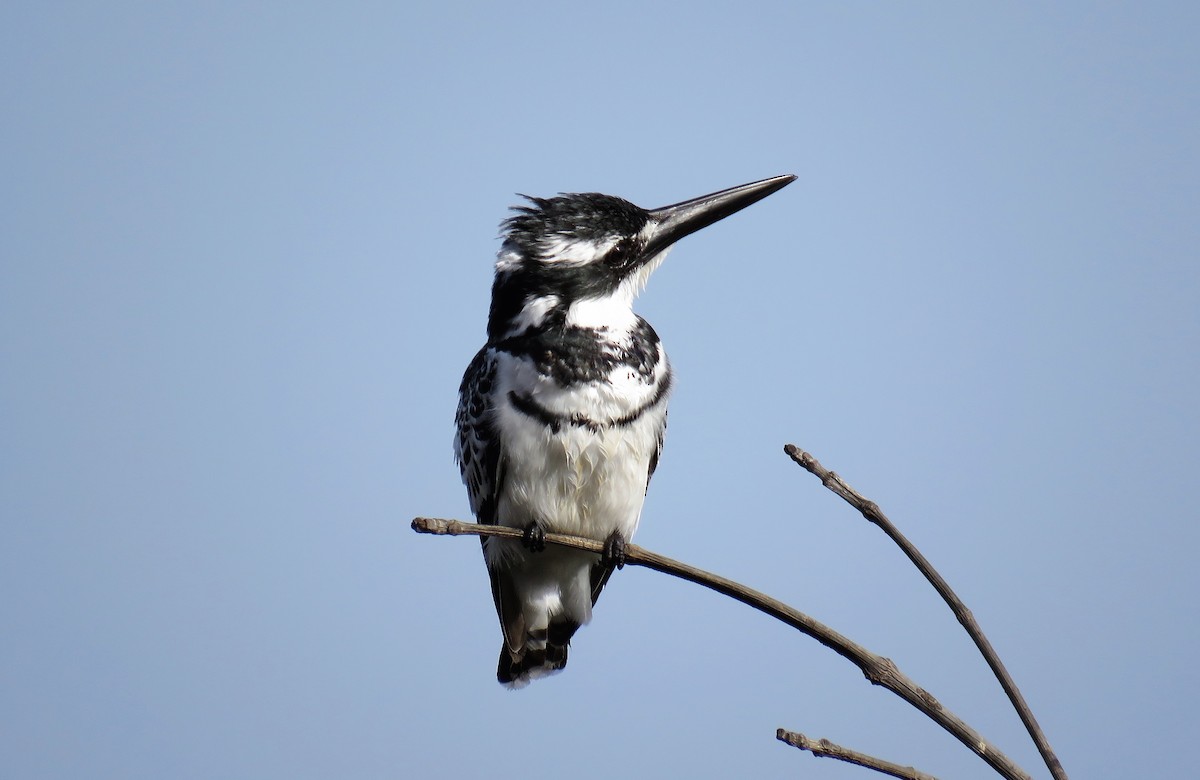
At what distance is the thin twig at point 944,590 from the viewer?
2174 mm

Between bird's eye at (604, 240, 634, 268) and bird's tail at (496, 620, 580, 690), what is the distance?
197cm

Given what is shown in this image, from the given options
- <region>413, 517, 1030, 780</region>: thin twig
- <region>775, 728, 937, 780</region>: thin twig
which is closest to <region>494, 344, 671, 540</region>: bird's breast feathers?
<region>413, 517, 1030, 780</region>: thin twig

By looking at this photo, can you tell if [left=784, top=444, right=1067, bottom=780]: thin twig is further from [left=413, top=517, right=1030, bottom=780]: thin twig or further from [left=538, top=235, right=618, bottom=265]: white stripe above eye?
[left=538, top=235, right=618, bottom=265]: white stripe above eye

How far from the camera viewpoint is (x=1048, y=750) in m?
2.15

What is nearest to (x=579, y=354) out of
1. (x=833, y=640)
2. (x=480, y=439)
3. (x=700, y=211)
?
(x=480, y=439)

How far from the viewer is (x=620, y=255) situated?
4770mm

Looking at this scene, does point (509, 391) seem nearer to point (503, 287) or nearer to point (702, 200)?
point (503, 287)

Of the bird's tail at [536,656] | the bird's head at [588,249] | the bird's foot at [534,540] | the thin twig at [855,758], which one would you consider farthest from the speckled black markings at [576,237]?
the thin twig at [855,758]

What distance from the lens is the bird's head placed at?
4.71m

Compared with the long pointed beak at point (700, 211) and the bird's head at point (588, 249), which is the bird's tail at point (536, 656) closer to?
the bird's head at point (588, 249)

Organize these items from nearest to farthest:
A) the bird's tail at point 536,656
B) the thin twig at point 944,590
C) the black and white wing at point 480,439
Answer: the thin twig at point 944,590, the black and white wing at point 480,439, the bird's tail at point 536,656

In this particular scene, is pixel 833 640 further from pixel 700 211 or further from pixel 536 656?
pixel 536 656

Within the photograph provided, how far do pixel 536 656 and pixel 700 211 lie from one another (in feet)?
8.02

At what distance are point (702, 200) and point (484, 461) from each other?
1.54 metres
